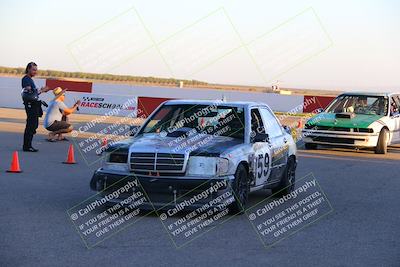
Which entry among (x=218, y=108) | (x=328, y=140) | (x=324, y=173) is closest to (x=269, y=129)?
(x=218, y=108)

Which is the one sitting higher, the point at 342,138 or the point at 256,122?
the point at 256,122

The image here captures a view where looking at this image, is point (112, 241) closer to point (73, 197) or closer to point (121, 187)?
point (121, 187)

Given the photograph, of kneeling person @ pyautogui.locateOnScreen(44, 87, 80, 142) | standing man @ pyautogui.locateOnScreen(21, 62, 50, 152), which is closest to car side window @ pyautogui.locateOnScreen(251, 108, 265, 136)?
standing man @ pyautogui.locateOnScreen(21, 62, 50, 152)

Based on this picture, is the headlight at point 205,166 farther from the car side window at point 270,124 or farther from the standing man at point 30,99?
the standing man at point 30,99

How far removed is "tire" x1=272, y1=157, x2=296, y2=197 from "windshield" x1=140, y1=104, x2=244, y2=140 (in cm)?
147

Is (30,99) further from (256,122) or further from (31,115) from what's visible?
(256,122)

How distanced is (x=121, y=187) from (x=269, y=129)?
284 centimetres

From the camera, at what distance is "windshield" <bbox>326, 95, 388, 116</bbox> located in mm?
20531

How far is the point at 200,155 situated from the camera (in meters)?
9.20

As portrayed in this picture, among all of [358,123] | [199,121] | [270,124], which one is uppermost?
[199,121]

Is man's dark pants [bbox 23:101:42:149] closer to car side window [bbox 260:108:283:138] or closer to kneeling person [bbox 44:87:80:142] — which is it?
kneeling person [bbox 44:87:80:142]

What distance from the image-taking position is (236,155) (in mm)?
9461

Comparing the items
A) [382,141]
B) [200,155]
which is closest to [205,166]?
[200,155]

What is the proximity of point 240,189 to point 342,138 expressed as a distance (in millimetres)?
10541
